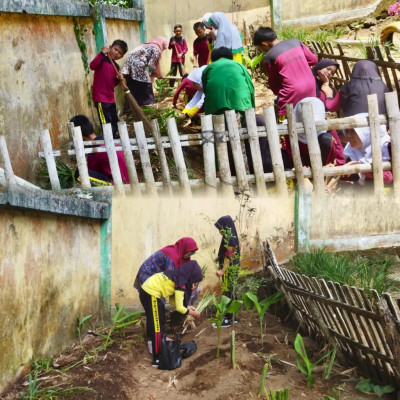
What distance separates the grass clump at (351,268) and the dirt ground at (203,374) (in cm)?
66

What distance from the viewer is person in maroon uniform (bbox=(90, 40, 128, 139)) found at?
27.3 ft

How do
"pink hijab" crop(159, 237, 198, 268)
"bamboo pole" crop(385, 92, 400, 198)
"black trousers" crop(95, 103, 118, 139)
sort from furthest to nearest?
"black trousers" crop(95, 103, 118, 139) < "bamboo pole" crop(385, 92, 400, 198) < "pink hijab" crop(159, 237, 198, 268)

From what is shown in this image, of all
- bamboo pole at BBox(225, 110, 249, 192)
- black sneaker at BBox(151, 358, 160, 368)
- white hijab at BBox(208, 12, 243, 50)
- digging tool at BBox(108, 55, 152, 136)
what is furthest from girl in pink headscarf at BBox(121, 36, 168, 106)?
black sneaker at BBox(151, 358, 160, 368)

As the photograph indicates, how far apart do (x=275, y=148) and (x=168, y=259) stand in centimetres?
163

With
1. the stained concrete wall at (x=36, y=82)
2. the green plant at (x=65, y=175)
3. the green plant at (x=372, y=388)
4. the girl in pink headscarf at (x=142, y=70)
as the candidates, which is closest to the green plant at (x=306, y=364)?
the green plant at (x=372, y=388)

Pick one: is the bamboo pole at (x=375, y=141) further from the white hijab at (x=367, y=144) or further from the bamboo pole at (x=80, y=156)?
the bamboo pole at (x=80, y=156)

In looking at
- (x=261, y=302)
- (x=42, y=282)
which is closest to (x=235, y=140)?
(x=261, y=302)

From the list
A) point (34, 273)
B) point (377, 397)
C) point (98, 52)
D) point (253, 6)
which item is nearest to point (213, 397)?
point (377, 397)

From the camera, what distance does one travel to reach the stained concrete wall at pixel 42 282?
4488 millimetres

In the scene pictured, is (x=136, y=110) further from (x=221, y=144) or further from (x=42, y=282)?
(x=42, y=282)

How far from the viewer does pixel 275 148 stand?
6.24 m

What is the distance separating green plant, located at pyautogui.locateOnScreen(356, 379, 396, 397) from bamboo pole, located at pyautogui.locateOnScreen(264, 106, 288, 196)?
233cm

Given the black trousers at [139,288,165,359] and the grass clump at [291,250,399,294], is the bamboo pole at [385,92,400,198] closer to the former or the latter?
the grass clump at [291,250,399,294]

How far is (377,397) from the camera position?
438cm
